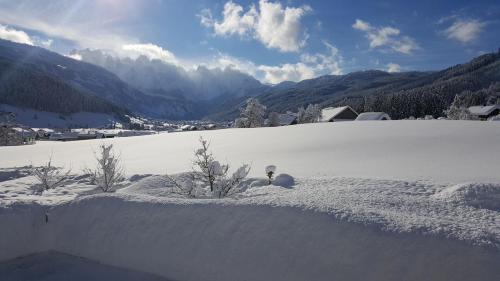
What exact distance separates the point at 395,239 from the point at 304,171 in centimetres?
537

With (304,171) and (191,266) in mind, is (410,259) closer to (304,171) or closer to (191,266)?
(191,266)

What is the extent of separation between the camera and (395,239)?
399 cm

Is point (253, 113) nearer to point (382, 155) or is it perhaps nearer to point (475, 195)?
point (382, 155)

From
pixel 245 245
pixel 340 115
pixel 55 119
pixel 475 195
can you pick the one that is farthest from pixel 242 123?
pixel 55 119

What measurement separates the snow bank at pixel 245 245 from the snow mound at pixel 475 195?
1856 mm

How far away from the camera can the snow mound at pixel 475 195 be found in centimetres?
530

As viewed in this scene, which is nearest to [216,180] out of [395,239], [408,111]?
[395,239]

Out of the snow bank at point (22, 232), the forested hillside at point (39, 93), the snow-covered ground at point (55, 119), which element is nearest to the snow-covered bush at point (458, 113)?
the snow bank at point (22, 232)

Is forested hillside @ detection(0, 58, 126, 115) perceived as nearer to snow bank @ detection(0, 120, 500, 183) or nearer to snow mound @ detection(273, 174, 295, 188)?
snow bank @ detection(0, 120, 500, 183)

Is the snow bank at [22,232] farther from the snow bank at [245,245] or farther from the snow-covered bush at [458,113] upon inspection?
the snow-covered bush at [458,113]

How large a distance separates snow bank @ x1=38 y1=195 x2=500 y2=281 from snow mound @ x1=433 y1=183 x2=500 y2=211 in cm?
186

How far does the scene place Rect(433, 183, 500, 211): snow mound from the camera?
17.4 feet

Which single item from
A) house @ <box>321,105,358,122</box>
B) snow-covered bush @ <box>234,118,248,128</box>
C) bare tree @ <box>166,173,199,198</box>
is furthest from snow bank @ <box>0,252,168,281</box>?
house @ <box>321,105,358,122</box>

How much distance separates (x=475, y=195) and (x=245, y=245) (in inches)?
146
